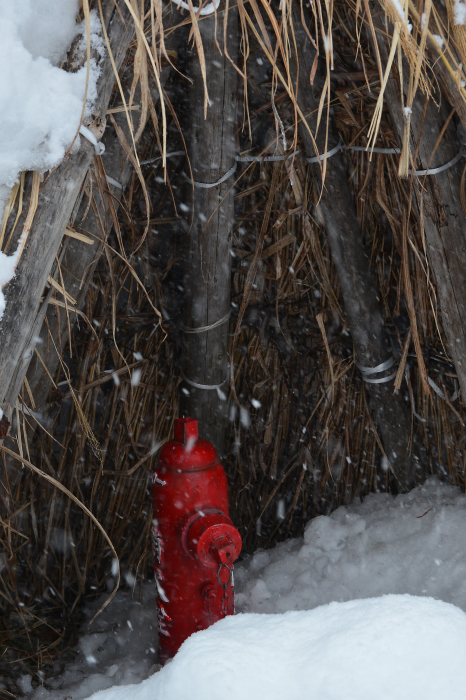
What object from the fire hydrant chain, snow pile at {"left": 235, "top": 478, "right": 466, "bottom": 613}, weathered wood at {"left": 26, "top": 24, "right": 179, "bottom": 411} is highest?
weathered wood at {"left": 26, "top": 24, "right": 179, "bottom": 411}

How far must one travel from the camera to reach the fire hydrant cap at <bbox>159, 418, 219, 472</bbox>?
4.91ft

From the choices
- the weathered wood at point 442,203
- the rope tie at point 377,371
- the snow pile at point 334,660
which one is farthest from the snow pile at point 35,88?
the rope tie at point 377,371

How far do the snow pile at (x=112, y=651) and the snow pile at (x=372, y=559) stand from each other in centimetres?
33

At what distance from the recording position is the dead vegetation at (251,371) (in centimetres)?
187

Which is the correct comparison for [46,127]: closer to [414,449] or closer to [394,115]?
[394,115]

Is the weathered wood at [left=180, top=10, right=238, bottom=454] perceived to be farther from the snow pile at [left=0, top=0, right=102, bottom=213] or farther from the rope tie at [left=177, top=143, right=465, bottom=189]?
the snow pile at [left=0, top=0, right=102, bottom=213]

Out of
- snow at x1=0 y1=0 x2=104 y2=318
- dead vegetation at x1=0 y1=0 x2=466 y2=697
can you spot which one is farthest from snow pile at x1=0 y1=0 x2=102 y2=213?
dead vegetation at x1=0 y1=0 x2=466 y2=697

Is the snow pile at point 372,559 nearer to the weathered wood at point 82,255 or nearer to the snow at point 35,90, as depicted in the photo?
the weathered wood at point 82,255

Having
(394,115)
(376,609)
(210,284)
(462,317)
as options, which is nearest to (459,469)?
(462,317)

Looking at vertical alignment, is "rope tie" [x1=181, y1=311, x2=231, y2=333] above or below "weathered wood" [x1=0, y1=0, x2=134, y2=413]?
below

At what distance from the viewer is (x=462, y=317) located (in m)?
1.45

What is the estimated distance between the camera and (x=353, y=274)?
1867mm

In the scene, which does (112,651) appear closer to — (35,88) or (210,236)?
(210,236)

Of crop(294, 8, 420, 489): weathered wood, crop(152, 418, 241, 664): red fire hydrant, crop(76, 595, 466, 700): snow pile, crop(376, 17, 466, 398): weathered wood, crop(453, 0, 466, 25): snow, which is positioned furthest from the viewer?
crop(294, 8, 420, 489): weathered wood
